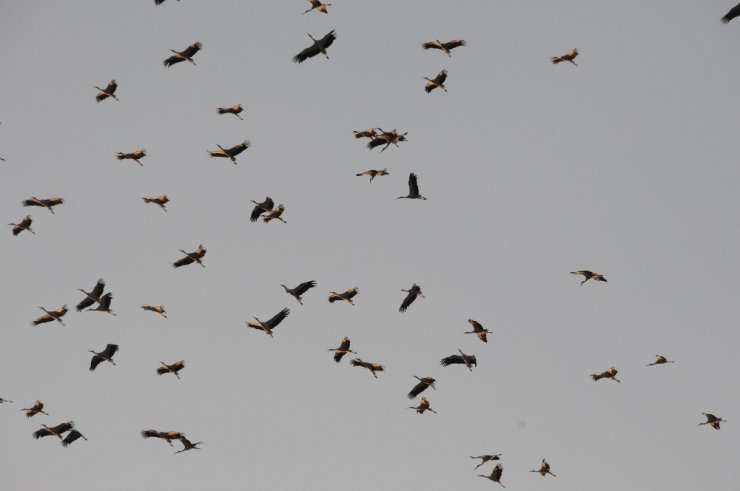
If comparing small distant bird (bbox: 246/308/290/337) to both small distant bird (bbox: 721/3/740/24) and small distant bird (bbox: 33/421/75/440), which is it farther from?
small distant bird (bbox: 721/3/740/24)

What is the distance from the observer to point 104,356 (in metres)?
70.1

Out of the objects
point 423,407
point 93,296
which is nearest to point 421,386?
point 423,407

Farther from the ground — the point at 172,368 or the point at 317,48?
the point at 317,48

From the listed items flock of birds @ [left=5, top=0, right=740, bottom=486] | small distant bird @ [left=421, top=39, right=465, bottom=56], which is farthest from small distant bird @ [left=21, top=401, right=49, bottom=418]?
small distant bird @ [left=421, top=39, right=465, bottom=56]

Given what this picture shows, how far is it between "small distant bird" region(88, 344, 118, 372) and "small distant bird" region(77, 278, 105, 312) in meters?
2.86

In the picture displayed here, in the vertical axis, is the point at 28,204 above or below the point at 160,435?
above

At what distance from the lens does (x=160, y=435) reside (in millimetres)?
70562

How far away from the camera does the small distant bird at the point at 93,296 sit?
69.6 m

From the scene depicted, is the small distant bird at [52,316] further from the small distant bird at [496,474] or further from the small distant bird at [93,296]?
the small distant bird at [496,474]

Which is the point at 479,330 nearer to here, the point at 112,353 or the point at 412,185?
the point at 412,185

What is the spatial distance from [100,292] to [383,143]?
1983cm

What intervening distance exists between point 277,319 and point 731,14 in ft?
102

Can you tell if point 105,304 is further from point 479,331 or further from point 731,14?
point 731,14

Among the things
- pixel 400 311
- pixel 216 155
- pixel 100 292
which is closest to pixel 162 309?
pixel 100 292
